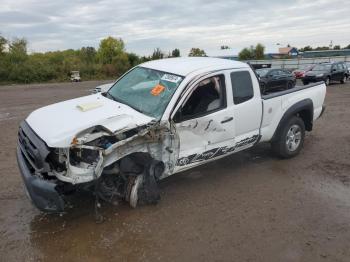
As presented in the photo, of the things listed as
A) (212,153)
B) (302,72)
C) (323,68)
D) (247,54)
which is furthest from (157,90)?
(247,54)

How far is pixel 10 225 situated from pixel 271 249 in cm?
311

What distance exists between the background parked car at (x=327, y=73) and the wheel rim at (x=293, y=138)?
16.5 m

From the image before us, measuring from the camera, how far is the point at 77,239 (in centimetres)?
393

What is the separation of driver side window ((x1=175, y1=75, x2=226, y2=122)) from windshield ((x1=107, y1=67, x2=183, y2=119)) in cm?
27

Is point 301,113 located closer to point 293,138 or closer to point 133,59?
point 293,138

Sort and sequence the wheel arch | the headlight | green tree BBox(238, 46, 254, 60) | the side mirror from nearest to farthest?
1. the headlight
2. the side mirror
3. the wheel arch
4. green tree BBox(238, 46, 254, 60)

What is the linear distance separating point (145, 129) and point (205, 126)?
3.32 ft

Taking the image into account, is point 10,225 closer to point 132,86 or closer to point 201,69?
point 132,86

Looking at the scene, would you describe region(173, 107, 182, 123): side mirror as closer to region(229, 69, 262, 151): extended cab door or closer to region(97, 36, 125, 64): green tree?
region(229, 69, 262, 151): extended cab door

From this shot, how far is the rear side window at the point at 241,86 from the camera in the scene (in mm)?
5289

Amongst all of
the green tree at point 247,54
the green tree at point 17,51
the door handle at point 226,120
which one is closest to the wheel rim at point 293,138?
the door handle at point 226,120

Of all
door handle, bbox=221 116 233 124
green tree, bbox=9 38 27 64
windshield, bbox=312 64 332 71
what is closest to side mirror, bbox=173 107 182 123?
door handle, bbox=221 116 233 124

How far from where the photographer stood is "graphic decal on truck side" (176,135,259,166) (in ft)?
15.6

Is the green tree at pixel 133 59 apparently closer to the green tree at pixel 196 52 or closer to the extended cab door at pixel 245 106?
the green tree at pixel 196 52
